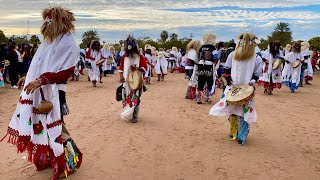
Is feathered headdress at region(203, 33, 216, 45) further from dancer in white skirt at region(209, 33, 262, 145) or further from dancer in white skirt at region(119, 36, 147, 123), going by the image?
dancer in white skirt at region(209, 33, 262, 145)

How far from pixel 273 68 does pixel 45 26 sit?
1037 centimetres

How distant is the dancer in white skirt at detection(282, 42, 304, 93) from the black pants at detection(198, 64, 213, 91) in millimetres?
5324

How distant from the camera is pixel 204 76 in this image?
1098 centimetres

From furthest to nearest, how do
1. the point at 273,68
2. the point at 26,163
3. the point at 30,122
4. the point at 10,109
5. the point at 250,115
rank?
1. the point at 273,68
2. the point at 10,109
3. the point at 250,115
4. the point at 26,163
5. the point at 30,122

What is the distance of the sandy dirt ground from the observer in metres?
5.32

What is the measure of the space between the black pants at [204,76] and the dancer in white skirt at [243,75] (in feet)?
12.5

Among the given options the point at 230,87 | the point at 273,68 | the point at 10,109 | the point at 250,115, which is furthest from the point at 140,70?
the point at 273,68

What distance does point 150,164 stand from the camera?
18.4 ft

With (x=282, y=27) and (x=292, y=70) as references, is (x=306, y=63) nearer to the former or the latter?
(x=292, y=70)

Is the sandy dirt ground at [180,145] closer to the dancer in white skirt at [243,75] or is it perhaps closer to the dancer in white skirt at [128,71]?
the dancer in white skirt at [128,71]

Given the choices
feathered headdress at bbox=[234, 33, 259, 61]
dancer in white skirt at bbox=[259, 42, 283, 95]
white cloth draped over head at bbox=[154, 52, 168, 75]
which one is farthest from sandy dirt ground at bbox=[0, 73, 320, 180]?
white cloth draped over head at bbox=[154, 52, 168, 75]

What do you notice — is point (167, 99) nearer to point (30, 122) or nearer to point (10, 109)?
point (10, 109)

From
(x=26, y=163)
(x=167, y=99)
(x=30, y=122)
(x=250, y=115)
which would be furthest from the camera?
(x=167, y=99)

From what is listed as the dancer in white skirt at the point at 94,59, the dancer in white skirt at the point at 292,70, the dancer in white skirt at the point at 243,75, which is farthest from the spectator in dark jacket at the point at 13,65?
the dancer in white skirt at the point at 292,70
